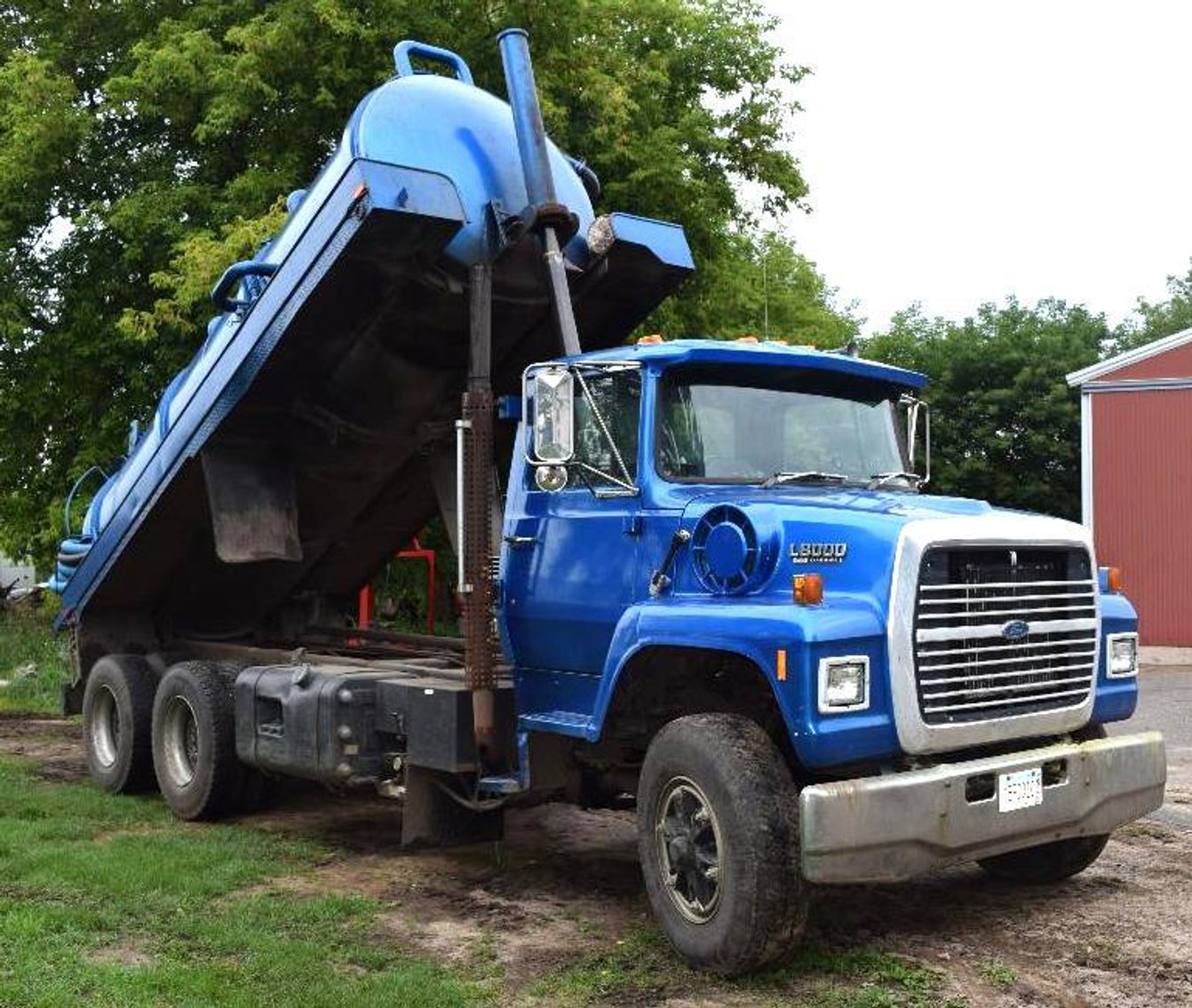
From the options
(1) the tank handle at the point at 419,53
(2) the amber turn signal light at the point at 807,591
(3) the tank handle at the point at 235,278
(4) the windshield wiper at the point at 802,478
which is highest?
(1) the tank handle at the point at 419,53

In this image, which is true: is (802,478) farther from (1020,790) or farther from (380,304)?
(380,304)

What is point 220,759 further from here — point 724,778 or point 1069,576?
point 1069,576

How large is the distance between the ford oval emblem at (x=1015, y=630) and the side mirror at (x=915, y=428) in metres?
1.33

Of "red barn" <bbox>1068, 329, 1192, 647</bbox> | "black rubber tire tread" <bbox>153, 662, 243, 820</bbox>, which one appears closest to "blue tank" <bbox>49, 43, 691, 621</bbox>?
"black rubber tire tread" <bbox>153, 662, 243, 820</bbox>

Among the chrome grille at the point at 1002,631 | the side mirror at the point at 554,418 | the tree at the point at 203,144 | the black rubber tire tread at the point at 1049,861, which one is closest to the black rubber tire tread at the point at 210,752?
the side mirror at the point at 554,418

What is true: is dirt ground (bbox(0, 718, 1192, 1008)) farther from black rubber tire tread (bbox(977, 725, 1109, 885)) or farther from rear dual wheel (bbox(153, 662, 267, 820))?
rear dual wheel (bbox(153, 662, 267, 820))

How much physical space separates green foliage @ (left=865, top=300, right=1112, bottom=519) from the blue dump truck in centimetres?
2475

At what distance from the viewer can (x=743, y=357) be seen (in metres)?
6.01

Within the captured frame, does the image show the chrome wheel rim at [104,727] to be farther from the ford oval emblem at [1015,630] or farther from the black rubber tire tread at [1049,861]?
the ford oval emblem at [1015,630]

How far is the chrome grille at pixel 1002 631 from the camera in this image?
5109mm

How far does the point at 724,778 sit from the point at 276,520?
4.11 m

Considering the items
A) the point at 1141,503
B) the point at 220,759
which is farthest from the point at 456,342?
the point at 1141,503

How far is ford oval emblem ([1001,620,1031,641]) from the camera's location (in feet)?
17.6

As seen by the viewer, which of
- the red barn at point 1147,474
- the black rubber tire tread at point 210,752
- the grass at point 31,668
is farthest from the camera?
the red barn at point 1147,474
